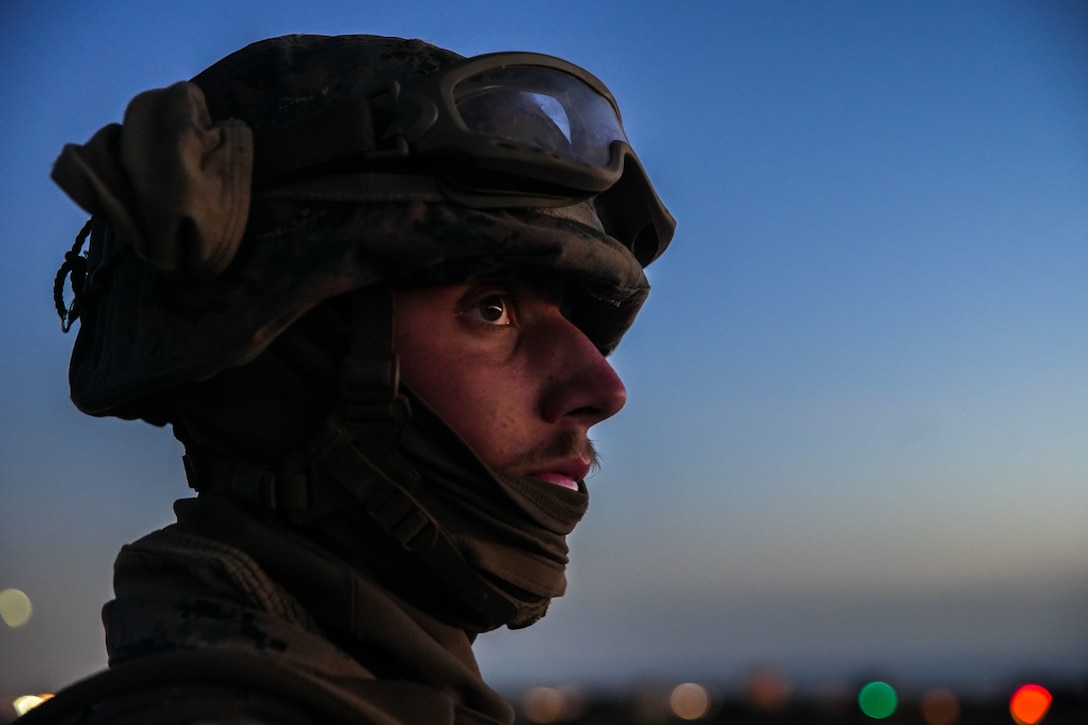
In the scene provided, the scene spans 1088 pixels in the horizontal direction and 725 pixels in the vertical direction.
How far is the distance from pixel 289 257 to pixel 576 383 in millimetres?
700

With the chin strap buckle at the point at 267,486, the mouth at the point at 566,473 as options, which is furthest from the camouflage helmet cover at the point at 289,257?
the mouth at the point at 566,473

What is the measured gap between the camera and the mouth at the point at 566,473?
8.51 ft

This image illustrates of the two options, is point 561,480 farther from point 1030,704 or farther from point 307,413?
point 1030,704

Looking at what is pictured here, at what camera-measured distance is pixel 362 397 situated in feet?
7.93

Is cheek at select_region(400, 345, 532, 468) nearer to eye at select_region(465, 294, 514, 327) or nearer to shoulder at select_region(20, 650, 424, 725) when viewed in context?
eye at select_region(465, 294, 514, 327)

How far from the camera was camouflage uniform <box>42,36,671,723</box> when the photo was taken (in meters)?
2.30

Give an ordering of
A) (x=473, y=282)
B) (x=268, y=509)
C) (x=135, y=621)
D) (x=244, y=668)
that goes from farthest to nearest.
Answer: (x=473, y=282) → (x=268, y=509) → (x=135, y=621) → (x=244, y=668)

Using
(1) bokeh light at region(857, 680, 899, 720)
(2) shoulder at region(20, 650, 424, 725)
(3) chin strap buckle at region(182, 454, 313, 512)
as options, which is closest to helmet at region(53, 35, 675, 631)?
(3) chin strap buckle at region(182, 454, 313, 512)

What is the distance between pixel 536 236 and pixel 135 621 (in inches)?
46.0

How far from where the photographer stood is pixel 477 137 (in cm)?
256

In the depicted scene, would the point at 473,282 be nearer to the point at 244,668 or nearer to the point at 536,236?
the point at 536,236

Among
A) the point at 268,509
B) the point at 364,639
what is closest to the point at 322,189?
the point at 268,509

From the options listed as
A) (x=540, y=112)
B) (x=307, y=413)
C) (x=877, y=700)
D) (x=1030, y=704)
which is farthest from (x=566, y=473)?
(x=877, y=700)

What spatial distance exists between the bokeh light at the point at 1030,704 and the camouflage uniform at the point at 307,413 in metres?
17.5
